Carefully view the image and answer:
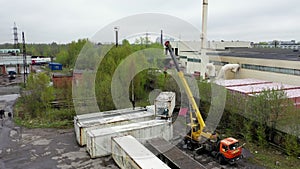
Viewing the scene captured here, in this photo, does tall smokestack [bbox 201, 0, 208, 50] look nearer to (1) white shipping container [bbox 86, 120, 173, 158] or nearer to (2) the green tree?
(1) white shipping container [bbox 86, 120, 173, 158]

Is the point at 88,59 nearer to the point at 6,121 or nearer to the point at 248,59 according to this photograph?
the point at 6,121

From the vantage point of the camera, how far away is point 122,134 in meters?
10.0

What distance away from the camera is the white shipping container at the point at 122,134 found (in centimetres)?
962

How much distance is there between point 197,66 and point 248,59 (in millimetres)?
6680

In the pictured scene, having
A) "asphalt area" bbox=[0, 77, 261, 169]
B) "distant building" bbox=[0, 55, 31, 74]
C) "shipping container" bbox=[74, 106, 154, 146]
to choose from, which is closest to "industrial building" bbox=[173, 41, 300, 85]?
"asphalt area" bbox=[0, 77, 261, 169]

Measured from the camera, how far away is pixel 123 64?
16719 millimetres

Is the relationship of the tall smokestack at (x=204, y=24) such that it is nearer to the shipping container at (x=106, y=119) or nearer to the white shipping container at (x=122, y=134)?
the shipping container at (x=106, y=119)

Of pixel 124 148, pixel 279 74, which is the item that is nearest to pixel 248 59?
pixel 279 74

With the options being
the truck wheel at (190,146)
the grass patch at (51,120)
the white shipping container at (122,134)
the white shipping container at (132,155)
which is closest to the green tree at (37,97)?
the grass patch at (51,120)

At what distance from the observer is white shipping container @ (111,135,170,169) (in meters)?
7.58

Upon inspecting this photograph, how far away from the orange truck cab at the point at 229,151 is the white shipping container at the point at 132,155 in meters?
2.53

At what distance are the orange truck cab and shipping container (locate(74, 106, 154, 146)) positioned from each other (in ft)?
14.2

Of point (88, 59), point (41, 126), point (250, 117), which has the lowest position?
point (41, 126)

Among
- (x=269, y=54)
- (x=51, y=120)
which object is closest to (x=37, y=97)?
(x=51, y=120)
